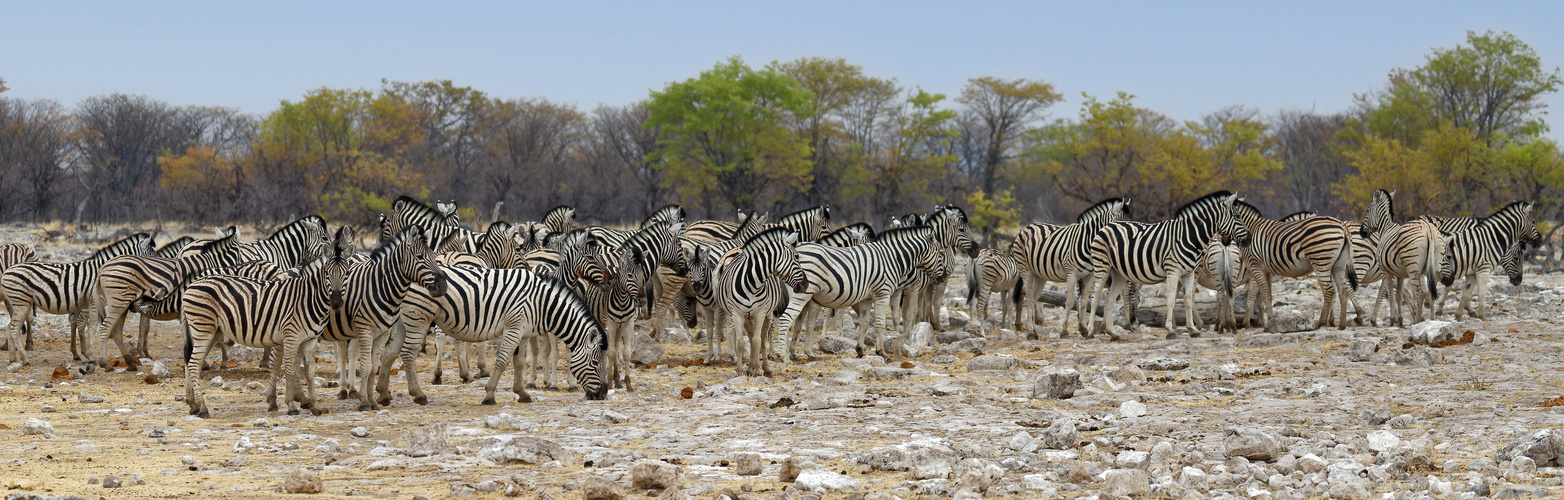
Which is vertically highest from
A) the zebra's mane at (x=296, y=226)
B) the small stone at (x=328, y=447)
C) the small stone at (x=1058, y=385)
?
the zebra's mane at (x=296, y=226)

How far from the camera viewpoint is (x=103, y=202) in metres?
49.3

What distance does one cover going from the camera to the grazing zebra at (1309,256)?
16219mm

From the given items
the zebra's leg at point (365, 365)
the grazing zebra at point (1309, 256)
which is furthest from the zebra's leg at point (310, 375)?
the grazing zebra at point (1309, 256)

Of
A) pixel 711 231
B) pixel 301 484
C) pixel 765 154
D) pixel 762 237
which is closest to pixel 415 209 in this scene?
pixel 711 231

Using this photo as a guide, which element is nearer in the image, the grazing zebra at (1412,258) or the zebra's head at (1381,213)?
the grazing zebra at (1412,258)

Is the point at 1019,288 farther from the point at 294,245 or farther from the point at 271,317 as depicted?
the point at 271,317

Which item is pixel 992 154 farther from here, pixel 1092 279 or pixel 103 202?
pixel 1092 279

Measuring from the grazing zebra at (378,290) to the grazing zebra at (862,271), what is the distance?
14.7 feet

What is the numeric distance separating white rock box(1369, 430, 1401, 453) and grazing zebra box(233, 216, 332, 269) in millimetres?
12551

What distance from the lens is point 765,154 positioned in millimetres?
55469

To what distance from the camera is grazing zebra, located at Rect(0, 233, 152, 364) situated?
1368cm

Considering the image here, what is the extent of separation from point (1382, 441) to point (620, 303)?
6.58 meters

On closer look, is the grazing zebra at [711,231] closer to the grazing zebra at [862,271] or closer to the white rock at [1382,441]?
the grazing zebra at [862,271]

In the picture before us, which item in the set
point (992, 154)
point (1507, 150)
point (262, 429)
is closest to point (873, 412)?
point (262, 429)
